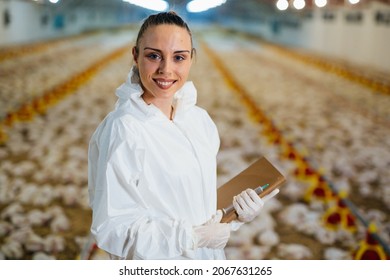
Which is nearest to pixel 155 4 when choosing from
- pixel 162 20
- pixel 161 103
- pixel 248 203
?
pixel 162 20

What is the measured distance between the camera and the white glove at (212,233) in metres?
1.25

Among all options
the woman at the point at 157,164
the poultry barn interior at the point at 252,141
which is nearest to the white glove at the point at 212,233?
the woman at the point at 157,164

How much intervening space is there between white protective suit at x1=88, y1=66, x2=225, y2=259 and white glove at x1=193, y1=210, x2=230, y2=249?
5 cm

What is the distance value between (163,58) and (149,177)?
339mm

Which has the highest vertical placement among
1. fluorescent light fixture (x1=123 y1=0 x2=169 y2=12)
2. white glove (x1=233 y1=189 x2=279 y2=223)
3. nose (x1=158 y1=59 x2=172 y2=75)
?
fluorescent light fixture (x1=123 y1=0 x2=169 y2=12)

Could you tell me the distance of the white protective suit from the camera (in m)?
1.13

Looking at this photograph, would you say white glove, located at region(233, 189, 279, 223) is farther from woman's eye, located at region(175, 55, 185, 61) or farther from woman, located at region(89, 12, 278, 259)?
woman's eye, located at region(175, 55, 185, 61)

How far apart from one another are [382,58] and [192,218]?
41.5 feet

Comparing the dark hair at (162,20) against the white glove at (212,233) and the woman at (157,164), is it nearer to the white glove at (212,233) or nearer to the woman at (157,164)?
the woman at (157,164)

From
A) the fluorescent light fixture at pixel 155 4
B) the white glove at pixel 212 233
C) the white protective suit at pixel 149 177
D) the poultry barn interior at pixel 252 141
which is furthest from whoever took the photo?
the poultry barn interior at pixel 252 141

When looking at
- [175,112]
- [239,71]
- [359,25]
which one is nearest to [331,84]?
[239,71]

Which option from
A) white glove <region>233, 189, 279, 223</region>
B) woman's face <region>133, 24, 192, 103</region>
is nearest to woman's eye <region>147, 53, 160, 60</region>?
woman's face <region>133, 24, 192, 103</region>

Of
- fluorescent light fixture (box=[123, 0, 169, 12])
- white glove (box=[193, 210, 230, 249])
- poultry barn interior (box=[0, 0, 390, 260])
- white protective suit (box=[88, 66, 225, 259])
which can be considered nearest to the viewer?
white protective suit (box=[88, 66, 225, 259])

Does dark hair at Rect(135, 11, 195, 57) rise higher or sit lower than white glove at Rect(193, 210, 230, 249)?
higher
